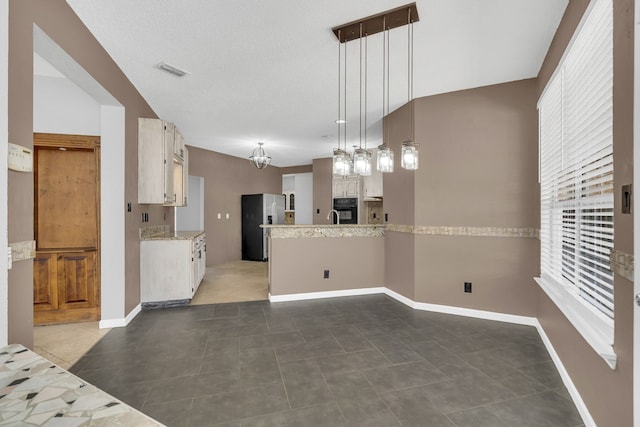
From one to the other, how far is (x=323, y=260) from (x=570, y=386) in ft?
9.24

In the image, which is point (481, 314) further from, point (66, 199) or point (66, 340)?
point (66, 199)

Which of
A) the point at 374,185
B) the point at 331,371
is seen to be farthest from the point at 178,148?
the point at 374,185

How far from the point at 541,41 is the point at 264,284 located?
4561 millimetres

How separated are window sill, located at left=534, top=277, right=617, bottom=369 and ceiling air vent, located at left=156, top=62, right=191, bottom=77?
3716 mm

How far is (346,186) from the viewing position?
712cm

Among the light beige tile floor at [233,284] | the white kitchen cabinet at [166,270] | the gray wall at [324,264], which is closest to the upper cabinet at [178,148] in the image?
the white kitchen cabinet at [166,270]

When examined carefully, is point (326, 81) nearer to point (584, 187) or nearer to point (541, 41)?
point (541, 41)

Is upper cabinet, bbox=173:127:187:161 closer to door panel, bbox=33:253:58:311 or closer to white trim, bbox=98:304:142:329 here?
door panel, bbox=33:253:58:311

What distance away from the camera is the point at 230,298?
421cm

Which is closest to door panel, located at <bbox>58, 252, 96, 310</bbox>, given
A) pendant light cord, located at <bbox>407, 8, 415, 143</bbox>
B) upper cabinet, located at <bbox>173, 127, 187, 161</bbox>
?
upper cabinet, located at <bbox>173, 127, 187, 161</bbox>

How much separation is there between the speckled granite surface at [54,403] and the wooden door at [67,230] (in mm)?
2820

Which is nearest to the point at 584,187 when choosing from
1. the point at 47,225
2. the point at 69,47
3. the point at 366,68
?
the point at 366,68

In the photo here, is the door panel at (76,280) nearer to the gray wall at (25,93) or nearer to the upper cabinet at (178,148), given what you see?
the upper cabinet at (178,148)

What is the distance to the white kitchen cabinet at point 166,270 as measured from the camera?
3729mm
